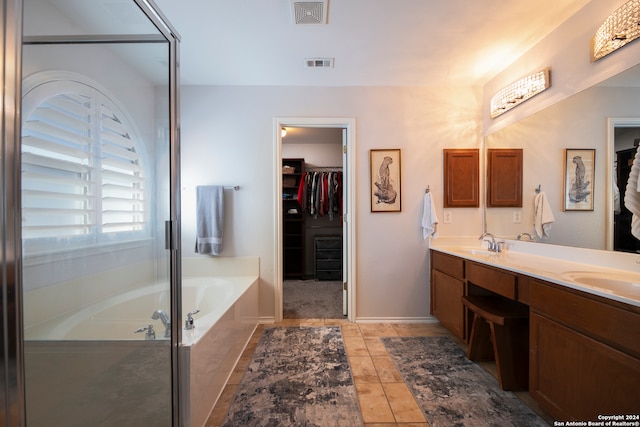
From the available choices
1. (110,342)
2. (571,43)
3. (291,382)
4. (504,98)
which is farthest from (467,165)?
(110,342)

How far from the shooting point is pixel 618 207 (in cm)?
136

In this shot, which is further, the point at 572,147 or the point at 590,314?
the point at 572,147

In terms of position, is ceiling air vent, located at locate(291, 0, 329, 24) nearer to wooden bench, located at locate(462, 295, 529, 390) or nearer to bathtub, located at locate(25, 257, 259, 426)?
bathtub, located at locate(25, 257, 259, 426)

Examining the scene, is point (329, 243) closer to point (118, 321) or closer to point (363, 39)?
point (363, 39)

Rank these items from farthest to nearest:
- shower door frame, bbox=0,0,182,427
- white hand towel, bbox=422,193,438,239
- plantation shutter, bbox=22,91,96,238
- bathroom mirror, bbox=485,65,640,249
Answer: white hand towel, bbox=422,193,438,239 < bathroom mirror, bbox=485,65,640,249 < plantation shutter, bbox=22,91,96,238 < shower door frame, bbox=0,0,182,427

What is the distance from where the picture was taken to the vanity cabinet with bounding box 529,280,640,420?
0.91 metres

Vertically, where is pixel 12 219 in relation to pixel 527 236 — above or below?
above

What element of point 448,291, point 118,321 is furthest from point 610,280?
point 118,321

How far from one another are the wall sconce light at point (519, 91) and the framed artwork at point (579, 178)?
558 mm

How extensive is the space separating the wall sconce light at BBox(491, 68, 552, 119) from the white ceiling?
251 millimetres

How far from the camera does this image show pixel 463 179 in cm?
242

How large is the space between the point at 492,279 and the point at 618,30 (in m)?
1.55

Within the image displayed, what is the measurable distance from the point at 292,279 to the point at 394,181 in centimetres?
258

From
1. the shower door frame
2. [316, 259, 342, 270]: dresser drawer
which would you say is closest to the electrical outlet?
[316, 259, 342, 270]: dresser drawer
